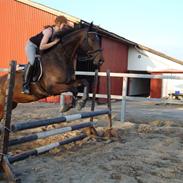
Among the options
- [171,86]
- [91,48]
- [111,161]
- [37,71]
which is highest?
[91,48]

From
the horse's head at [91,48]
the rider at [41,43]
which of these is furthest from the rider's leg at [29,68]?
the horse's head at [91,48]

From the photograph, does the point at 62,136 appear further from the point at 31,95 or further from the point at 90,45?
the point at 90,45

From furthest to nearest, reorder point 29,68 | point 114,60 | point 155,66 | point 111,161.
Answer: point 155,66 → point 114,60 → point 29,68 → point 111,161

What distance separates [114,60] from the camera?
2211 centimetres

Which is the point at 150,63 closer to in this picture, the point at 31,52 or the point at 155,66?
the point at 155,66

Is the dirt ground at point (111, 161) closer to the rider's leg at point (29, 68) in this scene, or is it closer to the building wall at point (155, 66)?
the rider's leg at point (29, 68)

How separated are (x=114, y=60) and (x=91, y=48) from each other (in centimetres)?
1582

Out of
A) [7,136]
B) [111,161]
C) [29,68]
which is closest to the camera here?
[7,136]

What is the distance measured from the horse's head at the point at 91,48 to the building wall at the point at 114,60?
13258 mm

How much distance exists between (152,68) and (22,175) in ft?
64.9

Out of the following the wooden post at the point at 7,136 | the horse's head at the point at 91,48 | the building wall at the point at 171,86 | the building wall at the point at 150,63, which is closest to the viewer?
the wooden post at the point at 7,136

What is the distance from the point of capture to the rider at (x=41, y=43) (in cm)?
636

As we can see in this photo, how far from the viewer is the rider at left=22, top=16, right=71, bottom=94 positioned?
20.9 feet

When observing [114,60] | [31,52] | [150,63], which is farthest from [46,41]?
[150,63]
